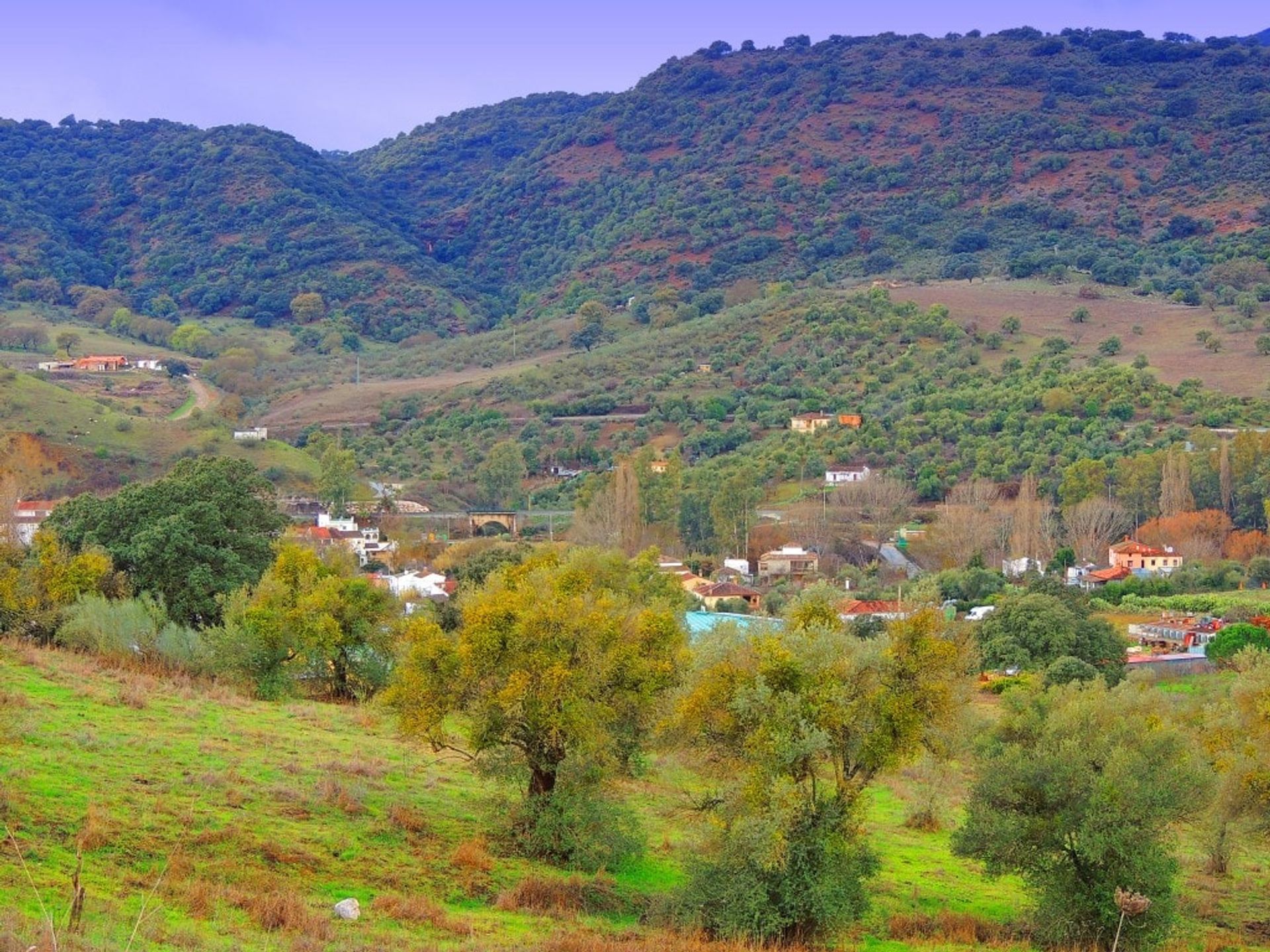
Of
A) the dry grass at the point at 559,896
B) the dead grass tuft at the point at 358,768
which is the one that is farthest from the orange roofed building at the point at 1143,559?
the dry grass at the point at 559,896

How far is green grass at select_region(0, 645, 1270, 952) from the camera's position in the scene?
1496cm

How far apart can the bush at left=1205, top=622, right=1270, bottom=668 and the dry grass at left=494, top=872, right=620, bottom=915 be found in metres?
28.5

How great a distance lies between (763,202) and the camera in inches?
6265

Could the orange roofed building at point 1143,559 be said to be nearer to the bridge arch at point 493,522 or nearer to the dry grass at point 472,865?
the bridge arch at point 493,522

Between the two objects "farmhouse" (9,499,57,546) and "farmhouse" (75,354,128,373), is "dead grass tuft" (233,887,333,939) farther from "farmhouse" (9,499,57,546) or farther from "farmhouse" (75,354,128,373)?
"farmhouse" (75,354,128,373)

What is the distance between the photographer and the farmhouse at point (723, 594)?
52.2m

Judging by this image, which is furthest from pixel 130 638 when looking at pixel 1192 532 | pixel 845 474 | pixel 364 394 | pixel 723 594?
pixel 364 394

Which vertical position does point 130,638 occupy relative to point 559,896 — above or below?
above

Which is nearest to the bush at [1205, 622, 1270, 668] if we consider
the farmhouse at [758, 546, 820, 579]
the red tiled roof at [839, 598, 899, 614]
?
the red tiled roof at [839, 598, 899, 614]

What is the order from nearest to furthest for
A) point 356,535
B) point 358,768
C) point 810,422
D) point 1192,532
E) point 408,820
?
1. point 408,820
2. point 358,768
3. point 1192,532
4. point 356,535
5. point 810,422

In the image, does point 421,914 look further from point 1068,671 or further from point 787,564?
point 787,564

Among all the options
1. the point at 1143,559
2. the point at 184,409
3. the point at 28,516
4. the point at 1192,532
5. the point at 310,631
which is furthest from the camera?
the point at 184,409

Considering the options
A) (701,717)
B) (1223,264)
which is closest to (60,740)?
(701,717)

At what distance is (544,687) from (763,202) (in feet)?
472
